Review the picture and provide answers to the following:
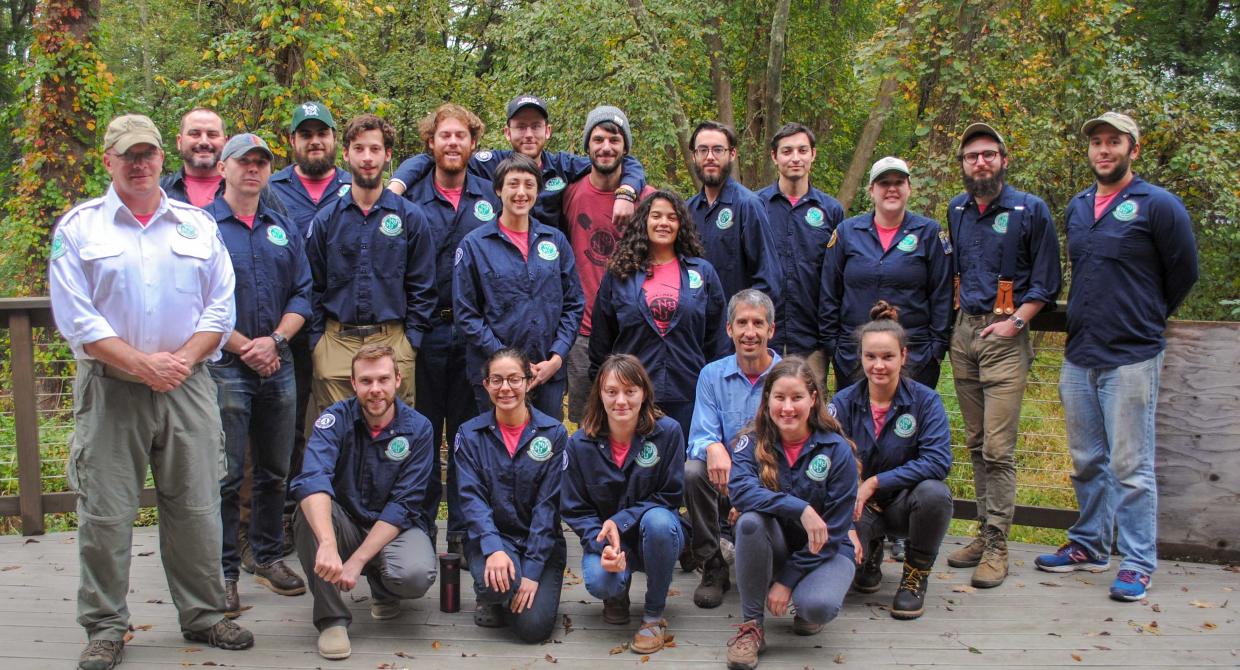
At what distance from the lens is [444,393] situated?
4.81m

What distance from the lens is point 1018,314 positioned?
4.54m

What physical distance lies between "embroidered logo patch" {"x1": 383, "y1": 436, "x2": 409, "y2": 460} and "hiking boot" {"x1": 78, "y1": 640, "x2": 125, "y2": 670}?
1.16 meters

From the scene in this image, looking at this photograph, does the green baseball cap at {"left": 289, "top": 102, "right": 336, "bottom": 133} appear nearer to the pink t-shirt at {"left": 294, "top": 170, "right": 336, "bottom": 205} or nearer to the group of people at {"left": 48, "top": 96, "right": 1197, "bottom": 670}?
the group of people at {"left": 48, "top": 96, "right": 1197, "bottom": 670}

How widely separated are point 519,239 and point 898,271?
5.71 ft

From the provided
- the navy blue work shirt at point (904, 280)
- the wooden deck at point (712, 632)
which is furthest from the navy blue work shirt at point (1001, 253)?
the wooden deck at point (712, 632)

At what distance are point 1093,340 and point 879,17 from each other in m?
12.8

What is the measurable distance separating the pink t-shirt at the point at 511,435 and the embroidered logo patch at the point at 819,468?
3.80 ft

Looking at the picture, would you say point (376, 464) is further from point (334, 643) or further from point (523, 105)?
point (523, 105)

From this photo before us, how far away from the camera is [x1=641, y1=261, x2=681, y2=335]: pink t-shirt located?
4.48 m

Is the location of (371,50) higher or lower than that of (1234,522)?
higher

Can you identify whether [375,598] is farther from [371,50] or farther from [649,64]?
[371,50]

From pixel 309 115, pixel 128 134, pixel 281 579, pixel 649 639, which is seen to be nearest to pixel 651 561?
pixel 649 639

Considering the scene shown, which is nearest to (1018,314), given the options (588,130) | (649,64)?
(588,130)

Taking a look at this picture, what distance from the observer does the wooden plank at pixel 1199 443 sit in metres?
4.86
